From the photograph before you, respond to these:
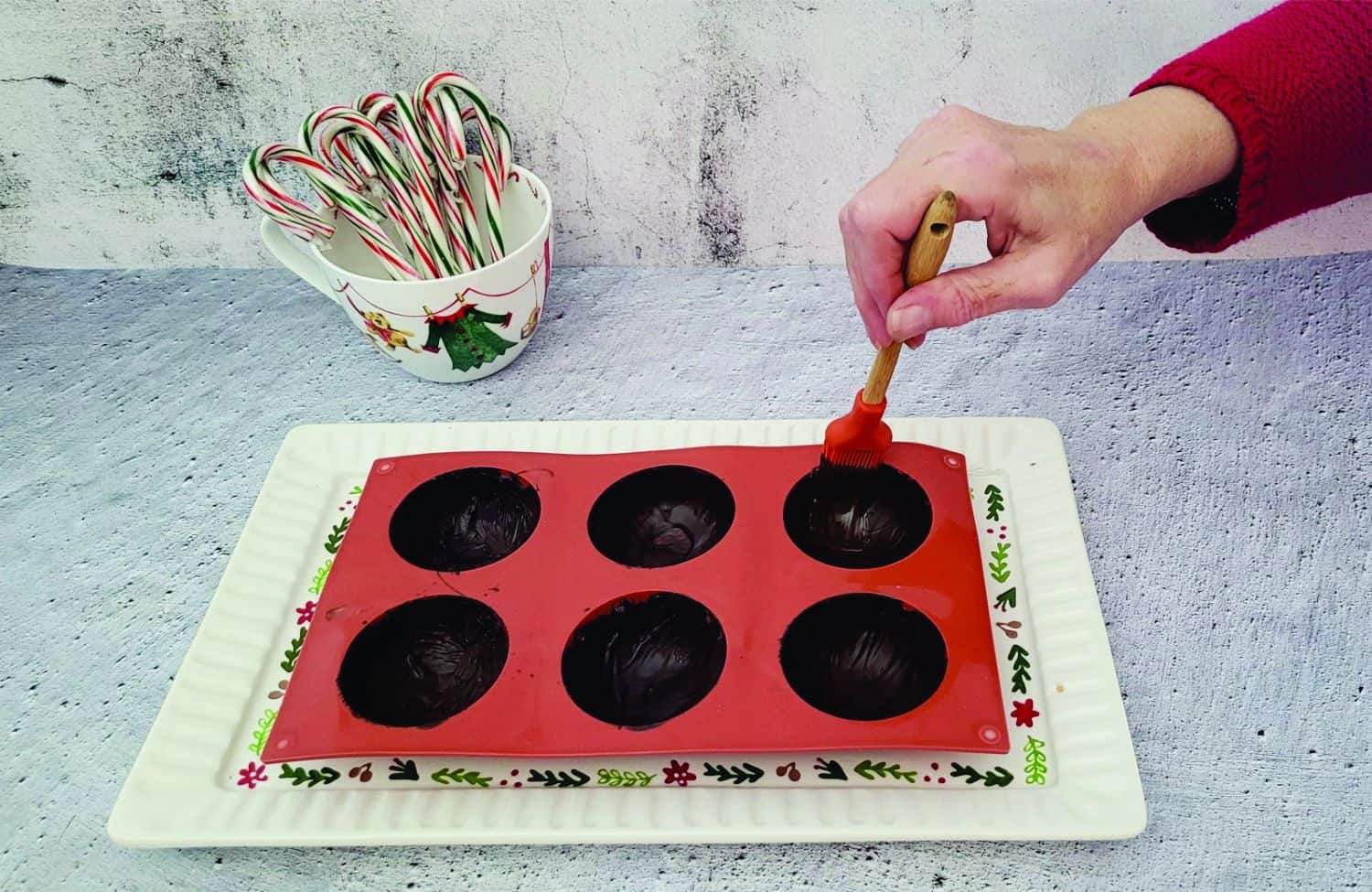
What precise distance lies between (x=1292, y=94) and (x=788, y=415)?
41cm

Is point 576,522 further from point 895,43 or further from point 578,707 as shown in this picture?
point 895,43

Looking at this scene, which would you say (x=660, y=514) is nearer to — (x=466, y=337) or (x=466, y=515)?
(x=466, y=515)

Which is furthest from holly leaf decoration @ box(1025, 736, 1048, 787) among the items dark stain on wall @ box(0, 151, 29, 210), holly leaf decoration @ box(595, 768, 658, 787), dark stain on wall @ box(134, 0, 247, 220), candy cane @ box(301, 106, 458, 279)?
dark stain on wall @ box(0, 151, 29, 210)

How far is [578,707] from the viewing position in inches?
23.1

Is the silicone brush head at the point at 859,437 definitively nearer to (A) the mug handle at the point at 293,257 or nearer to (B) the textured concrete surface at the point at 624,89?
(B) the textured concrete surface at the point at 624,89

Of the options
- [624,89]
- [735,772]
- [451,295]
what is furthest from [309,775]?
[624,89]

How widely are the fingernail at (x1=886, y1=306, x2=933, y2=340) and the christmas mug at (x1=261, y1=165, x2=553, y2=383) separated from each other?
1.12 feet

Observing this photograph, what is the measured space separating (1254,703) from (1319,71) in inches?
15.9

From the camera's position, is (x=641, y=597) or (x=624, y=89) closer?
(x=641, y=597)

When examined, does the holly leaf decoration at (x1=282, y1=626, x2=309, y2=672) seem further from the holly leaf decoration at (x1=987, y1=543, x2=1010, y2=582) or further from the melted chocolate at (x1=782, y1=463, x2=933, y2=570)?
the holly leaf decoration at (x1=987, y1=543, x2=1010, y2=582)

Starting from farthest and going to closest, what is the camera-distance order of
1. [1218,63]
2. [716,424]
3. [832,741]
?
[716,424] → [1218,63] → [832,741]

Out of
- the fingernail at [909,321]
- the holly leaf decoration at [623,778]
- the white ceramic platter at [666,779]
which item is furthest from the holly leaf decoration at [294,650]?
the fingernail at [909,321]

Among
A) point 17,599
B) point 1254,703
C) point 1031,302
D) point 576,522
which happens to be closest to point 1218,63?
point 1031,302

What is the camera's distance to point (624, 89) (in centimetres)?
86
